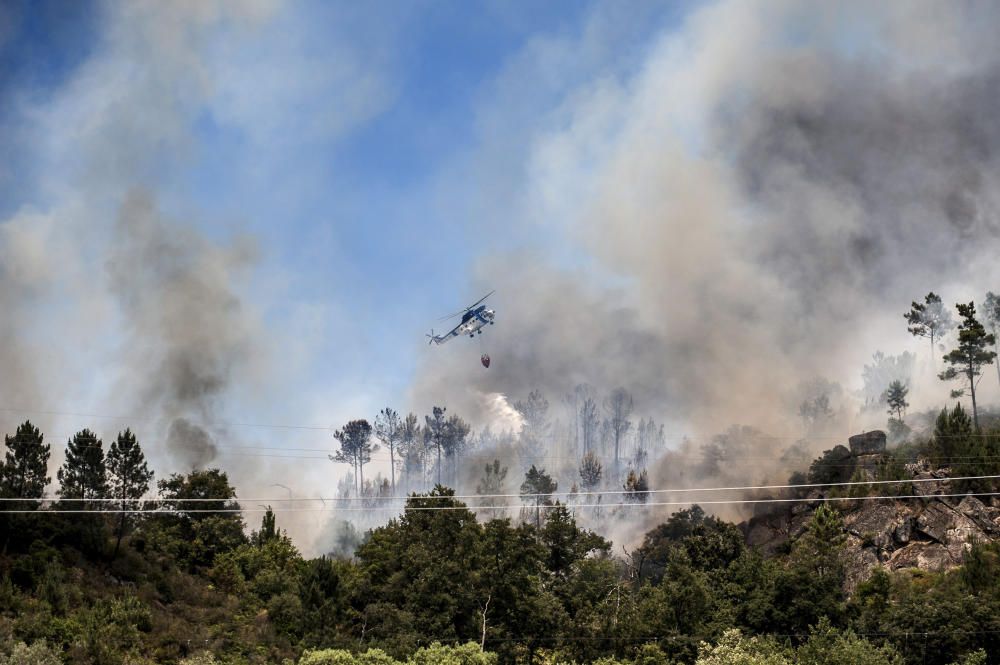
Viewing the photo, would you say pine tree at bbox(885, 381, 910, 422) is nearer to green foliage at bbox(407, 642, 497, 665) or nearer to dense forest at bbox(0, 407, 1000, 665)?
dense forest at bbox(0, 407, 1000, 665)

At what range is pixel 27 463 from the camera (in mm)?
104062

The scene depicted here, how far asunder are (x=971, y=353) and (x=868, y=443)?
79.3 feet

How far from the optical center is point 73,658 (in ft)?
249

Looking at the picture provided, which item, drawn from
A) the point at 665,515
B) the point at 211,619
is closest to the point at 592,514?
the point at 665,515

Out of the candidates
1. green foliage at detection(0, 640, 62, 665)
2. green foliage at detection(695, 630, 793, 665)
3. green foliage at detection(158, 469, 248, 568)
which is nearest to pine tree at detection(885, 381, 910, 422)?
green foliage at detection(695, 630, 793, 665)

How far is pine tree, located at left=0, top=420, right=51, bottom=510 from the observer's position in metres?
102

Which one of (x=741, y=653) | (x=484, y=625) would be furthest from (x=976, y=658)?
(x=484, y=625)

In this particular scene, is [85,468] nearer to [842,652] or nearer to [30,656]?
[30,656]

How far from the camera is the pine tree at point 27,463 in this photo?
102m

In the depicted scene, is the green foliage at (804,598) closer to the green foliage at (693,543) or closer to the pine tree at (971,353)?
the green foliage at (693,543)

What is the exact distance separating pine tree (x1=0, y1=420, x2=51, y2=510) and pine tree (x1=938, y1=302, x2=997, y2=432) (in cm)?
13147

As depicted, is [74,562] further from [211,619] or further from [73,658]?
[73,658]

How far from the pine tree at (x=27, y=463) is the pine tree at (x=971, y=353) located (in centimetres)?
13147

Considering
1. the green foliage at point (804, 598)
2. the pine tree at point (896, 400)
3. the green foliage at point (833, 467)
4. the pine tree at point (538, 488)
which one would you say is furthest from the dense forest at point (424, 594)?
the pine tree at point (538, 488)
